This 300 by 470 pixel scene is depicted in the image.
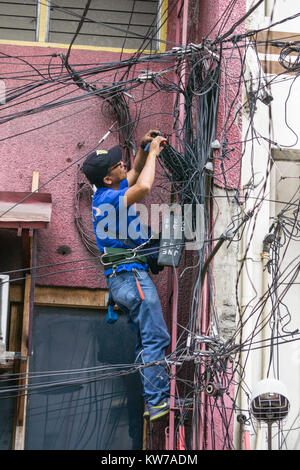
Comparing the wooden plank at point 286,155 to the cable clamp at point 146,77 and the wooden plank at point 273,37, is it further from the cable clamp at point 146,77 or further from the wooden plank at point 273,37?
the cable clamp at point 146,77

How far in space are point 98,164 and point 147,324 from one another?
156 centimetres

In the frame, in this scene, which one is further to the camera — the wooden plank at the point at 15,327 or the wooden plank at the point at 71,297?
the wooden plank at the point at 71,297

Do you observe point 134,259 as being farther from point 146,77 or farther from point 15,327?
point 146,77

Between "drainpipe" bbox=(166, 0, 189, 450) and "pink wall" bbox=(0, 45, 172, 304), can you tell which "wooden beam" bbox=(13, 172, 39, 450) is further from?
"drainpipe" bbox=(166, 0, 189, 450)

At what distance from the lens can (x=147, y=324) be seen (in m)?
8.29

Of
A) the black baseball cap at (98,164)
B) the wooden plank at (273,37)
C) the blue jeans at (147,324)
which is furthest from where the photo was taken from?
the wooden plank at (273,37)

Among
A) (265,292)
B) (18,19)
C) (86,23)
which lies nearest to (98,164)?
(265,292)

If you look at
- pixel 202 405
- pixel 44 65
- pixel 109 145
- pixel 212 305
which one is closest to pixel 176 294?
pixel 212 305

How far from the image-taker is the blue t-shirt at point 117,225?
8555 mm

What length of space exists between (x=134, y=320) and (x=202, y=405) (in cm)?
97

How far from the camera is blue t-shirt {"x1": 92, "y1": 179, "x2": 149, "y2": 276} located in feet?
28.1

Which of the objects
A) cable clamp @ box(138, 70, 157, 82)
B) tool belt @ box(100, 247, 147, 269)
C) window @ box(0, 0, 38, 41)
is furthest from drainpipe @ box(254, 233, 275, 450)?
Answer: window @ box(0, 0, 38, 41)

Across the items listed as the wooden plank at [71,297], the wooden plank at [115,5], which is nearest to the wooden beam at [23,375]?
the wooden plank at [71,297]

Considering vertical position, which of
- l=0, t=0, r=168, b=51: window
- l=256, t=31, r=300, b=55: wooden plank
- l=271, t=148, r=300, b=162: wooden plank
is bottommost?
l=271, t=148, r=300, b=162: wooden plank
